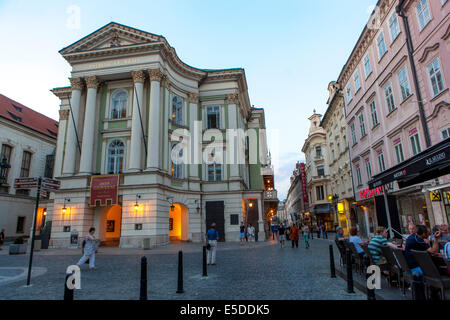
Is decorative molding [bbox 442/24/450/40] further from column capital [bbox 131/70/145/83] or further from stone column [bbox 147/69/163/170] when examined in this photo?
column capital [bbox 131/70/145/83]

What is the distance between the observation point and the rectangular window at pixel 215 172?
2695 centimetres

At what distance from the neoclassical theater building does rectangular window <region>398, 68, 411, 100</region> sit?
556 inches

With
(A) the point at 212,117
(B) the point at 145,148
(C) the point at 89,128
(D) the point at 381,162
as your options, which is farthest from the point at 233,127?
(D) the point at 381,162

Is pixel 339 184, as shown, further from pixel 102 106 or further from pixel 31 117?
pixel 31 117

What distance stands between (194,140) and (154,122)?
492cm

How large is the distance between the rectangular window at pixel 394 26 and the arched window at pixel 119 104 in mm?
21094

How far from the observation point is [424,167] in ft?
23.2

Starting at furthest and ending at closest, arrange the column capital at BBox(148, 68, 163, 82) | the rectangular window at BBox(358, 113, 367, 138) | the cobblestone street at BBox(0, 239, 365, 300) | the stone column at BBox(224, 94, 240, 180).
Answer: the stone column at BBox(224, 94, 240, 180) < the rectangular window at BBox(358, 113, 367, 138) < the column capital at BBox(148, 68, 163, 82) < the cobblestone street at BBox(0, 239, 365, 300)

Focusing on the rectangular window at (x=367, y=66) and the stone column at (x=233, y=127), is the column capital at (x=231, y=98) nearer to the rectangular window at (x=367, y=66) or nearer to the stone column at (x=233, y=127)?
the stone column at (x=233, y=127)

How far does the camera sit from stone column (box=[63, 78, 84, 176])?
76.6 ft

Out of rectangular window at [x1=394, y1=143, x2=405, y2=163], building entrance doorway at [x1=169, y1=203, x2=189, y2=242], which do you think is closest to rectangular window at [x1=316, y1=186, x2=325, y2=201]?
building entrance doorway at [x1=169, y1=203, x2=189, y2=242]
